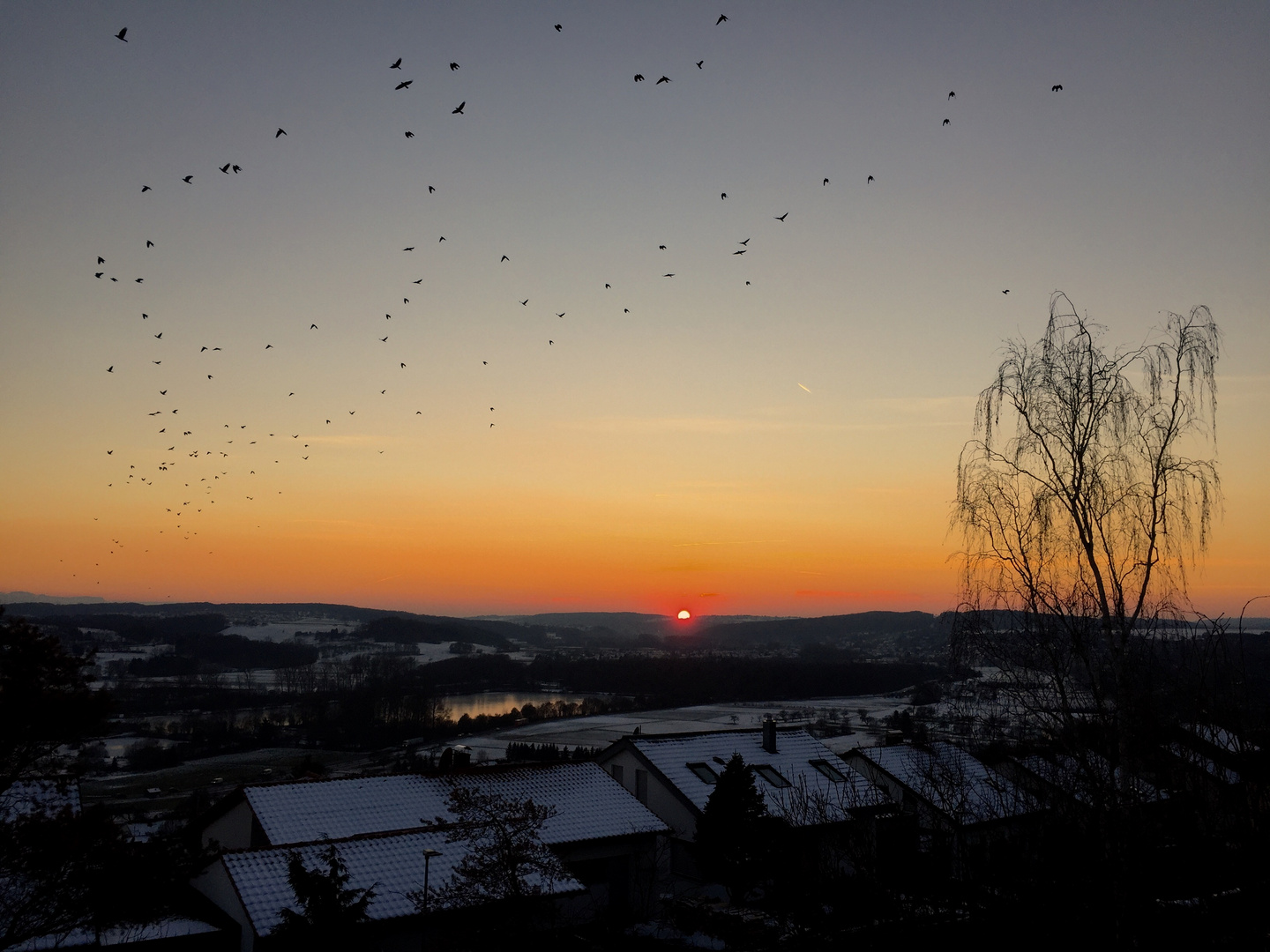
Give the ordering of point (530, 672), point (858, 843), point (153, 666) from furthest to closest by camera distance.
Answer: point (530, 672) → point (153, 666) → point (858, 843)

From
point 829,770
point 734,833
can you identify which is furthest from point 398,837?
point 829,770

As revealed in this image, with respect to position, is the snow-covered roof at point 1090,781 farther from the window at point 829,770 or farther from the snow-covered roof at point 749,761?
the window at point 829,770

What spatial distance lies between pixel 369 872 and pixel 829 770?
15396 millimetres

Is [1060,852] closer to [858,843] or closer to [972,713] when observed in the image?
[858,843]

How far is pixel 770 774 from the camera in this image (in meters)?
26.0

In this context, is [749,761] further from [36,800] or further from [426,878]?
[36,800]

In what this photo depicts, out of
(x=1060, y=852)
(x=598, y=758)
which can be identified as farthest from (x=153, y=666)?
(x=1060, y=852)

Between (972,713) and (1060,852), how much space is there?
403cm

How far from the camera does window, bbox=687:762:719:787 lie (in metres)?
25.4

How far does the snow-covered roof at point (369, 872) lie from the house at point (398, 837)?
20 mm

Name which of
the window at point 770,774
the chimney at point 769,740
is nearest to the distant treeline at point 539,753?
the chimney at point 769,740

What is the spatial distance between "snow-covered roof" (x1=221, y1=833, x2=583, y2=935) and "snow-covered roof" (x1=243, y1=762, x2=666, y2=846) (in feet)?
3.03

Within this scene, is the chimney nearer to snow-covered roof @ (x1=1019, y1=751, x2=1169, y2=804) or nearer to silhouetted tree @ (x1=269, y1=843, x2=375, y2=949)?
silhouetted tree @ (x1=269, y1=843, x2=375, y2=949)

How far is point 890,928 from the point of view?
7418 mm
